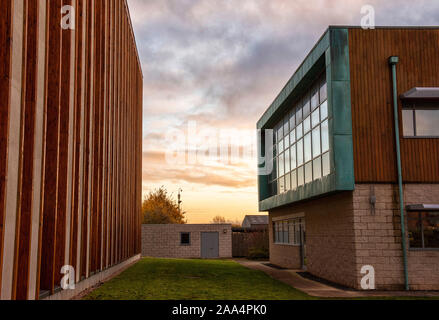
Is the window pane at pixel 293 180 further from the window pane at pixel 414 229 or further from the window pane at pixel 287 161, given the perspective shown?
the window pane at pixel 414 229

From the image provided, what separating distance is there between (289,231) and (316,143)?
27.4ft

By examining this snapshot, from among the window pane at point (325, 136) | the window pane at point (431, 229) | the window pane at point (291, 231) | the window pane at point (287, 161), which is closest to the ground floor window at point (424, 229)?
the window pane at point (431, 229)

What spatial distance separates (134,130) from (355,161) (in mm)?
17317

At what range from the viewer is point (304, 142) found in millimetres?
20344

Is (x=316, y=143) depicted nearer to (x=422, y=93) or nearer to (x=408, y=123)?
(x=408, y=123)

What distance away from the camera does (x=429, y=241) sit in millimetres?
14773

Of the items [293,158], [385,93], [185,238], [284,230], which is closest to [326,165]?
[385,93]

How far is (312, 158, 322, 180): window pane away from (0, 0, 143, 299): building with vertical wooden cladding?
8.30m

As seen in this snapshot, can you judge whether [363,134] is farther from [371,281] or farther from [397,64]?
[371,281]

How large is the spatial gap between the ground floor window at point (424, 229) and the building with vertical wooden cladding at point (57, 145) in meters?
10.3

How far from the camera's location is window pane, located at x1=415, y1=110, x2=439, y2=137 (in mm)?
15289

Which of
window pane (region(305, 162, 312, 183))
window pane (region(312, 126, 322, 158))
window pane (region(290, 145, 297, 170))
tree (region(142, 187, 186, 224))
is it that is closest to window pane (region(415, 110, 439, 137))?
window pane (region(312, 126, 322, 158))

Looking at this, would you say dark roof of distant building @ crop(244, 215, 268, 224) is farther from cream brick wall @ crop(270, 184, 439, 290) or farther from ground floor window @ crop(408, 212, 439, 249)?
ground floor window @ crop(408, 212, 439, 249)

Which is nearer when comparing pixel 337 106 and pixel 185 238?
pixel 337 106
